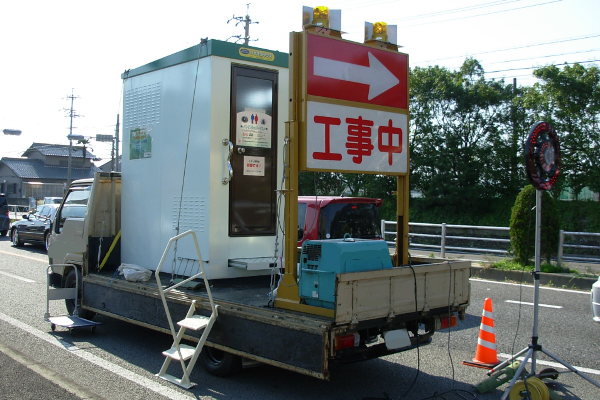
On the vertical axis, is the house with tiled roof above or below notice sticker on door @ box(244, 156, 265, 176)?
above

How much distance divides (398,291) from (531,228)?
8620 millimetres

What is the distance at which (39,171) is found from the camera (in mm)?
63219

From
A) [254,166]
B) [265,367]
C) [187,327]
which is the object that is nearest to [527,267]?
[254,166]

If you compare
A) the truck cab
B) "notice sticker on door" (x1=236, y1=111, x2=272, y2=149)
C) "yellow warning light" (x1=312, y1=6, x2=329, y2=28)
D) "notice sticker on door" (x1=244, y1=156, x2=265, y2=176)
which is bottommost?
the truck cab

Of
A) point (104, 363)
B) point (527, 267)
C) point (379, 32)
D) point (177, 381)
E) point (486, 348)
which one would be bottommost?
point (104, 363)

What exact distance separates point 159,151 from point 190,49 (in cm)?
146

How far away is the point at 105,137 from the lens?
147 ft

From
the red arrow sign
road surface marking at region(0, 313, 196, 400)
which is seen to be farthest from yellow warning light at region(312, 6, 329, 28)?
road surface marking at region(0, 313, 196, 400)

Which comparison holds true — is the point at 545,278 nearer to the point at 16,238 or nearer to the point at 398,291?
the point at 398,291

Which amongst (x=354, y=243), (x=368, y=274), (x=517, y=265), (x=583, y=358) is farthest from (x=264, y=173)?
(x=517, y=265)

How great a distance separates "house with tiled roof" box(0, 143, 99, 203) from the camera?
58.7 meters

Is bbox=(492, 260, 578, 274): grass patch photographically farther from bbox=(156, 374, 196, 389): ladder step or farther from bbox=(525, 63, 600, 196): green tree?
bbox=(525, 63, 600, 196): green tree

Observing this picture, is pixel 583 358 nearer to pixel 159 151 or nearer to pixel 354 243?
pixel 354 243

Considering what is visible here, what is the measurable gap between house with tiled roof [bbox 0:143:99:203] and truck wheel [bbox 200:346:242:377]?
5611cm
